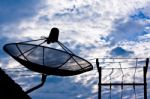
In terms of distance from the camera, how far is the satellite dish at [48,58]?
525 inches

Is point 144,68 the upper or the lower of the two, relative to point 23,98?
lower

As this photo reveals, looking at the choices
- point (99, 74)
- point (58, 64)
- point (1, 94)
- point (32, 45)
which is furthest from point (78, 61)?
point (99, 74)

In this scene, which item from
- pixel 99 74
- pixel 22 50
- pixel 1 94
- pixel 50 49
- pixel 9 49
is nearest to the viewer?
pixel 1 94

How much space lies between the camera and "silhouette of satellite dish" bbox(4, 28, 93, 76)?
1347 cm

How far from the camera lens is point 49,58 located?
16859 millimetres

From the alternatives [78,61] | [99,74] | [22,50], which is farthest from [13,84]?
[99,74]

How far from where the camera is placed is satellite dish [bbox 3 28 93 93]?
525 inches

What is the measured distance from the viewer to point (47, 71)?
42.7ft

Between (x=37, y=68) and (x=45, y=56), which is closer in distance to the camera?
(x=37, y=68)

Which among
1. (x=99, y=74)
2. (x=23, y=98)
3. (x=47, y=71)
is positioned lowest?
(x=99, y=74)

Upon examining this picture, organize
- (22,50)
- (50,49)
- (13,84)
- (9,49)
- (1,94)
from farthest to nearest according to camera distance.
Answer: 1. (50,49)
2. (22,50)
3. (9,49)
4. (13,84)
5. (1,94)

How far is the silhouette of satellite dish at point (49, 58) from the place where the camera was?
44.2 ft

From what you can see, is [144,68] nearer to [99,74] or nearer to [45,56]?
[99,74]

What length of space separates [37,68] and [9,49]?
205 cm
